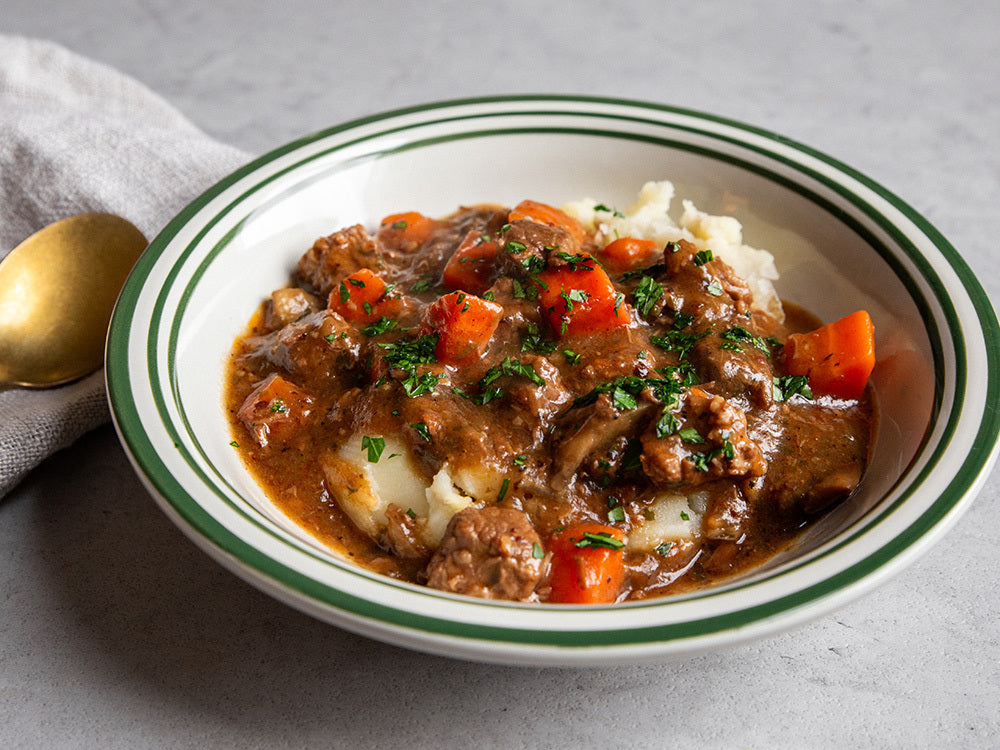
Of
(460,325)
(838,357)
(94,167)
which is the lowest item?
(94,167)

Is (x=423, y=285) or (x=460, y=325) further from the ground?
(x=460, y=325)

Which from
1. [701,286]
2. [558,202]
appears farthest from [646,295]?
[558,202]

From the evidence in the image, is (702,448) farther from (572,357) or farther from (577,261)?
(577,261)

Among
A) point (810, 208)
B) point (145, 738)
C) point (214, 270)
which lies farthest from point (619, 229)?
point (145, 738)

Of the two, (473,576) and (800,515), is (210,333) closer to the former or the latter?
(473,576)

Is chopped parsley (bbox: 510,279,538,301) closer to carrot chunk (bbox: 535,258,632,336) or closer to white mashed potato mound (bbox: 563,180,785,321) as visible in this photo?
carrot chunk (bbox: 535,258,632,336)

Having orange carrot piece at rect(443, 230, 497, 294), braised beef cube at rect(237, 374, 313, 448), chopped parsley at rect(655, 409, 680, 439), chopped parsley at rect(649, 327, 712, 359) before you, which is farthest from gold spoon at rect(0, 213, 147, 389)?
chopped parsley at rect(655, 409, 680, 439)

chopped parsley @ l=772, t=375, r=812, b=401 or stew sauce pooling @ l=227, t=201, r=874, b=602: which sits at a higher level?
chopped parsley @ l=772, t=375, r=812, b=401
